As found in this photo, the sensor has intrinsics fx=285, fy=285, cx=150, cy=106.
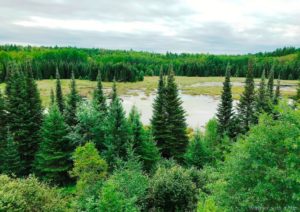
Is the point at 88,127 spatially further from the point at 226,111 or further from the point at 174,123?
the point at 226,111

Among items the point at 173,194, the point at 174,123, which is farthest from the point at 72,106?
the point at 173,194

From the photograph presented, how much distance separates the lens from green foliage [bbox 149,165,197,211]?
20594 millimetres

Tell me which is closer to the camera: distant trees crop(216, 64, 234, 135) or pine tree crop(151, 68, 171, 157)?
pine tree crop(151, 68, 171, 157)

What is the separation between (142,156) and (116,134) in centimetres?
409

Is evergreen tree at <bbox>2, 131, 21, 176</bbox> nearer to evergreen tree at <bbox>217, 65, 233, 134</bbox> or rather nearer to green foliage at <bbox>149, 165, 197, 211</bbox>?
green foliage at <bbox>149, 165, 197, 211</bbox>

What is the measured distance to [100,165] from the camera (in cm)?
2322

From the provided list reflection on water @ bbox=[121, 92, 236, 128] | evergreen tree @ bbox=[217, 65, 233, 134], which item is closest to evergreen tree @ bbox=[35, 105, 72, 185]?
evergreen tree @ bbox=[217, 65, 233, 134]

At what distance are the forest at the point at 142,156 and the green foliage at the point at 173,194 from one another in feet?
0.24

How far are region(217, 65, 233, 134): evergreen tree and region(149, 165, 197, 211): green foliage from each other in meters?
18.2

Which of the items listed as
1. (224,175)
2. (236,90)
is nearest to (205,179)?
(224,175)

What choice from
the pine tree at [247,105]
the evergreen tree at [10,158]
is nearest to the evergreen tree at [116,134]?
the evergreen tree at [10,158]

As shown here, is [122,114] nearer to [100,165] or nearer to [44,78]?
[100,165]

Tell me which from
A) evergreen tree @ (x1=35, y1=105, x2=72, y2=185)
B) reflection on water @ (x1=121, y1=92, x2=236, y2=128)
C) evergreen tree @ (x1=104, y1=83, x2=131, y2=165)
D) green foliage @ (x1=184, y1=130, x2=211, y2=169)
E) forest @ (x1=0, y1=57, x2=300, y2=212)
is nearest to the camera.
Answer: forest @ (x1=0, y1=57, x2=300, y2=212)

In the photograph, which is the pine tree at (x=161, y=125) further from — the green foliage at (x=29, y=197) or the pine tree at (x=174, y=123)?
→ the green foliage at (x=29, y=197)
